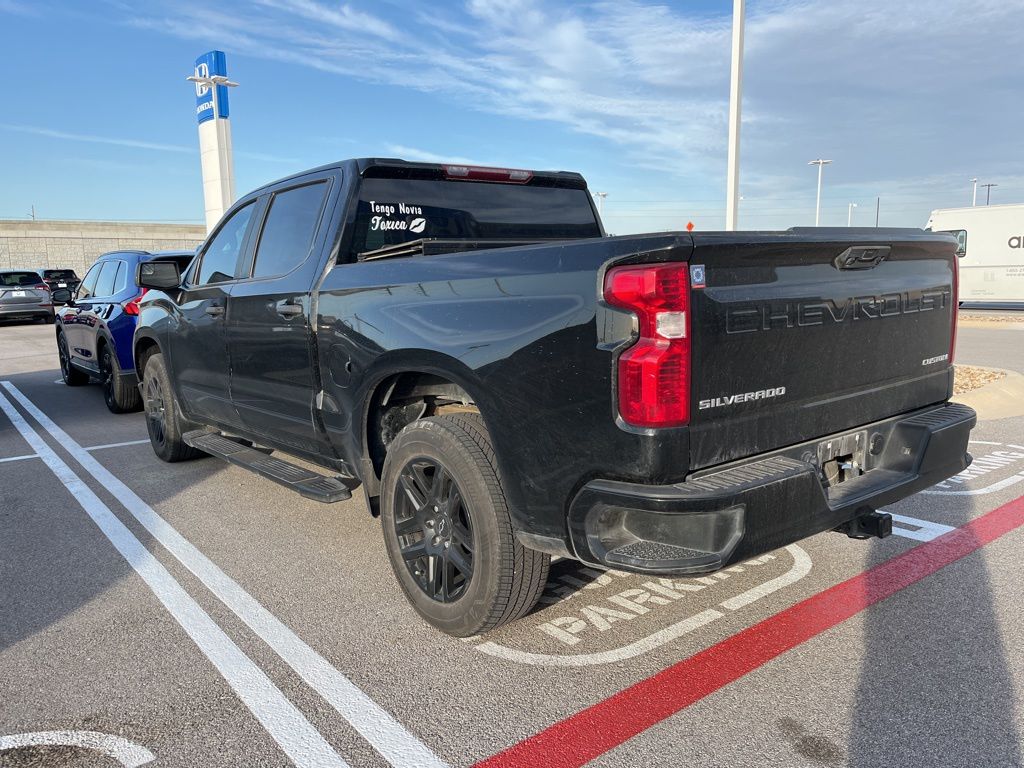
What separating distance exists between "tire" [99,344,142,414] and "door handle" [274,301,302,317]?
5.11 m

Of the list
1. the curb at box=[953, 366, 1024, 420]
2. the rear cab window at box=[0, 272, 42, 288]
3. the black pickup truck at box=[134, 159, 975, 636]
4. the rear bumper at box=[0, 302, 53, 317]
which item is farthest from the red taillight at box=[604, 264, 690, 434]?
the rear cab window at box=[0, 272, 42, 288]

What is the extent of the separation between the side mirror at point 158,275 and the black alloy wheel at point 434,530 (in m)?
2.96

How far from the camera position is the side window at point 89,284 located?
9.34 m

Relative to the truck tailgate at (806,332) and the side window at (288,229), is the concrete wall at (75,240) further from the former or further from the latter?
the truck tailgate at (806,332)

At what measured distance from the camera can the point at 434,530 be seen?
325 centimetres

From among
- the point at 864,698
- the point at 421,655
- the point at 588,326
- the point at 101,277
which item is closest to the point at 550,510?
the point at 588,326

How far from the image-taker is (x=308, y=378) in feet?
13.0

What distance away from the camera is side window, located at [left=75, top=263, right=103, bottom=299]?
30.7 feet

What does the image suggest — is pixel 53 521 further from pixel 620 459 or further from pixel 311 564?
pixel 620 459

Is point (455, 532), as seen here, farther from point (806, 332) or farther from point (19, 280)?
point (19, 280)

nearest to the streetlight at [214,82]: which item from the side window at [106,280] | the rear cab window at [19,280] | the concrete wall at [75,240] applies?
the rear cab window at [19,280]

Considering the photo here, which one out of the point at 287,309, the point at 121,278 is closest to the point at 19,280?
the point at 121,278

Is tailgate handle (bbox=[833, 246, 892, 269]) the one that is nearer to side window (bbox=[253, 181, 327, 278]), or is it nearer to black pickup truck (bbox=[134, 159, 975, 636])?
black pickup truck (bbox=[134, 159, 975, 636])

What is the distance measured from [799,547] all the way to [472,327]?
233 cm
